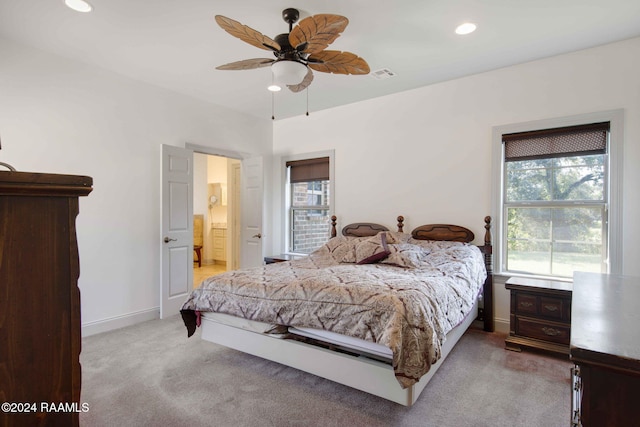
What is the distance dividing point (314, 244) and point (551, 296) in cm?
321

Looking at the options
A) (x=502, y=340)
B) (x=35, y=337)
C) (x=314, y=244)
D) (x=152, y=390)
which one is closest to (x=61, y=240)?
(x=35, y=337)

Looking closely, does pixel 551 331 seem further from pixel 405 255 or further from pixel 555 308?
pixel 405 255

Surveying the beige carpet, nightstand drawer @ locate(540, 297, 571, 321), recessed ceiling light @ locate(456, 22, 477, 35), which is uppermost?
recessed ceiling light @ locate(456, 22, 477, 35)

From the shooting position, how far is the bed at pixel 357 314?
1910mm

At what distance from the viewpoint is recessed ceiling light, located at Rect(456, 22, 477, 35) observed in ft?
8.61

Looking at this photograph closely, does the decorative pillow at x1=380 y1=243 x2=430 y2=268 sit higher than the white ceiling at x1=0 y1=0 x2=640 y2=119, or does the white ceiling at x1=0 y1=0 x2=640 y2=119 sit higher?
the white ceiling at x1=0 y1=0 x2=640 y2=119

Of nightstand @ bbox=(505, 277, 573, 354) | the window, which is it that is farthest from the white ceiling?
nightstand @ bbox=(505, 277, 573, 354)

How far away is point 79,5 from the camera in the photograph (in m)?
2.39

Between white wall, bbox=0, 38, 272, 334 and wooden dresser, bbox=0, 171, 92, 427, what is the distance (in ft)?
Answer: 10.6

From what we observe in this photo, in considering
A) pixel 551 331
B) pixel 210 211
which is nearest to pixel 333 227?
pixel 551 331

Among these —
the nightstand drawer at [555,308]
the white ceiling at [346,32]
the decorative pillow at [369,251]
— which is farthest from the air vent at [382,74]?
the nightstand drawer at [555,308]

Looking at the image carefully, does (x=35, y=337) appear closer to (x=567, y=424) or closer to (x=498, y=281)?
(x=567, y=424)

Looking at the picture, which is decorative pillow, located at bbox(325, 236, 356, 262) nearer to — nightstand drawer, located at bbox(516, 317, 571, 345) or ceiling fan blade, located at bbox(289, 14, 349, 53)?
nightstand drawer, located at bbox(516, 317, 571, 345)

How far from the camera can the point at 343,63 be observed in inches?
97.7
